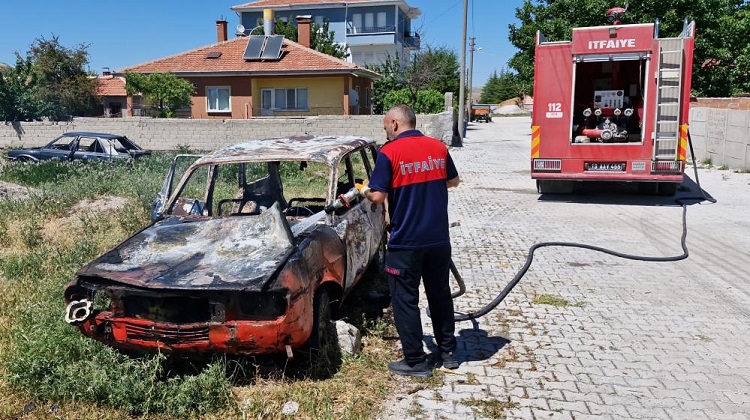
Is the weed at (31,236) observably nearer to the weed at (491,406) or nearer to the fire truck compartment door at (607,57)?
the weed at (491,406)

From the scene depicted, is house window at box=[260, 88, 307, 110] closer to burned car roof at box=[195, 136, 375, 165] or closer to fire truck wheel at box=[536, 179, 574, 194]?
fire truck wheel at box=[536, 179, 574, 194]

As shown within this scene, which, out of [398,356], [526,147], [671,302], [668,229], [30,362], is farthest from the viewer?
[526,147]

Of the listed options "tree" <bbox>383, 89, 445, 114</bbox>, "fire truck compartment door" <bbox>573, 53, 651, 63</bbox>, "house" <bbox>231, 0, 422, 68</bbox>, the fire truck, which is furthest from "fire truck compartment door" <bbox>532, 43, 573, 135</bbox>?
"house" <bbox>231, 0, 422, 68</bbox>

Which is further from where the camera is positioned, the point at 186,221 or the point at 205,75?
the point at 205,75

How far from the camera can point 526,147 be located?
89.9 feet

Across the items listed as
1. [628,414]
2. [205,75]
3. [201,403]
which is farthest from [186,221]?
[205,75]

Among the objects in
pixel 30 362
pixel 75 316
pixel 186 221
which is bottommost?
pixel 30 362

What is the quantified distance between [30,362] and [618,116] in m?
11.3

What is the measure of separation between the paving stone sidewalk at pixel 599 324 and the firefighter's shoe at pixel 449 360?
5 centimetres

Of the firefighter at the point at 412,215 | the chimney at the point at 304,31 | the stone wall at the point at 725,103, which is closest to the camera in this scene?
the firefighter at the point at 412,215

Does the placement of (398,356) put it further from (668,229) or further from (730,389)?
(668,229)

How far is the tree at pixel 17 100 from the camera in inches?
1019

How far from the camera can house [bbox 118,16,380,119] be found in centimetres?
2989

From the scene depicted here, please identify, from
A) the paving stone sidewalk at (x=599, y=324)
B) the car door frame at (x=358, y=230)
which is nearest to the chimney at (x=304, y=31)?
the paving stone sidewalk at (x=599, y=324)
